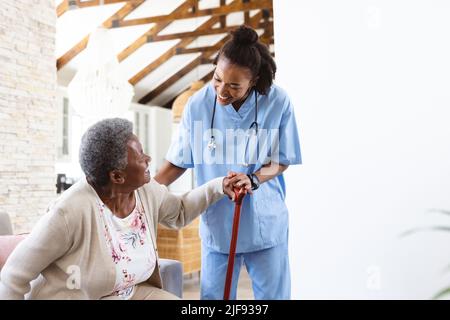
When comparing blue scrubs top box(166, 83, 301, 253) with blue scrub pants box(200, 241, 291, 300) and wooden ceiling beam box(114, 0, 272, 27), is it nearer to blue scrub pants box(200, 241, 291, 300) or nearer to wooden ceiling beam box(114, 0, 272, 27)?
blue scrub pants box(200, 241, 291, 300)

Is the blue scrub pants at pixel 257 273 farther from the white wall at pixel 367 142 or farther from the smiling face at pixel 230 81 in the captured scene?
the white wall at pixel 367 142

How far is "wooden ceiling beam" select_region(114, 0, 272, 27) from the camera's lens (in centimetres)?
589

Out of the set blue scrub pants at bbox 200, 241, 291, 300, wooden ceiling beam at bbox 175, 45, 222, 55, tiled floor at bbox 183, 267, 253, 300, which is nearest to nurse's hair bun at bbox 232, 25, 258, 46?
blue scrub pants at bbox 200, 241, 291, 300

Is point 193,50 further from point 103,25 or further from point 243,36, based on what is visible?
point 243,36

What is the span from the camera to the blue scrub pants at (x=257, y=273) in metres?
1.63

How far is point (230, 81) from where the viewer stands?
148 cm

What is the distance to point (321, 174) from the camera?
2.30m

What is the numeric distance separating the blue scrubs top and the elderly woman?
14 centimetres

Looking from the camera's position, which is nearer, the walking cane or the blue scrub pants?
the walking cane

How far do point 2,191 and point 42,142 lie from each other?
530 millimetres
